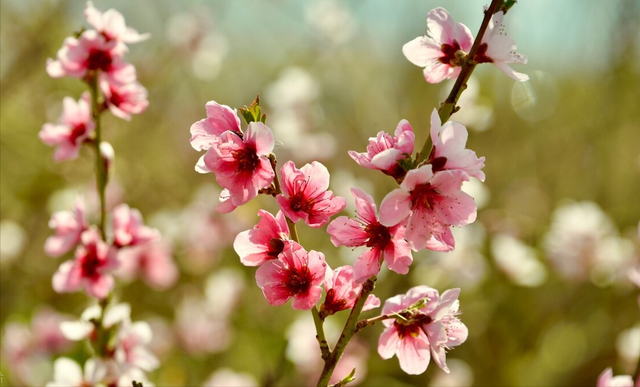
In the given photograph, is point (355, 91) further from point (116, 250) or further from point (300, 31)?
point (116, 250)

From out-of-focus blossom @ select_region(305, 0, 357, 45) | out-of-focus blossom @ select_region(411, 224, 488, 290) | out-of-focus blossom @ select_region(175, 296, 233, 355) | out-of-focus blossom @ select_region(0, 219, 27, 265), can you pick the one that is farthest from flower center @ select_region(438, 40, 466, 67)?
out-of-focus blossom @ select_region(305, 0, 357, 45)

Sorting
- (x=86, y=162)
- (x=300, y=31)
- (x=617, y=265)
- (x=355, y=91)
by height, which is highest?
(x=300, y=31)

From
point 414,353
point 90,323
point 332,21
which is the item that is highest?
point 332,21

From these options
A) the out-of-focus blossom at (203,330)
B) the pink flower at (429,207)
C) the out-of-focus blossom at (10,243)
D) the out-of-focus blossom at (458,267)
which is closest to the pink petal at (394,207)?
the pink flower at (429,207)

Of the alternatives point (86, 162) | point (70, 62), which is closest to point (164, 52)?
point (86, 162)

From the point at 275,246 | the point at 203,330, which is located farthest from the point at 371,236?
the point at 203,330

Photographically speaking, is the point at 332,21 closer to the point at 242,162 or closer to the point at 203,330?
the point at 203,330
